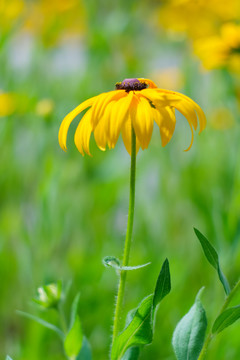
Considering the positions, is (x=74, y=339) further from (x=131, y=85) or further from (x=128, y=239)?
(x=131, y=85)

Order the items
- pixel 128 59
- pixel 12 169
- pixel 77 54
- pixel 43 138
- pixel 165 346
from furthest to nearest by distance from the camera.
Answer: pixel 77 54 < pixel 128 59 < pixel 12 169 < pixel 43 138 < pixel 165 346

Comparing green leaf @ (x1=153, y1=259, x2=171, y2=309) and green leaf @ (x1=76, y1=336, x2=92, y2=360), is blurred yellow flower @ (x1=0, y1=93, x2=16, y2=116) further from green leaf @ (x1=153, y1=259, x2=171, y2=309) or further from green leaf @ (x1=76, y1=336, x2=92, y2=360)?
green leaf @ (x1=153, y1=259, x2=171, y2=309)

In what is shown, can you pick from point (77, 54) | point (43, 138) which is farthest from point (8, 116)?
point (77, 54)

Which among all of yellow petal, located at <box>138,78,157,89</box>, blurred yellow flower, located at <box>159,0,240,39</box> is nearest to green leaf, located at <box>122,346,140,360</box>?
yellow petal, located at <box>138,78,157,89</box>

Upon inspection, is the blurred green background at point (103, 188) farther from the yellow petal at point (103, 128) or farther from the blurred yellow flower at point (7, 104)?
the yellow petal at point (103, 128)

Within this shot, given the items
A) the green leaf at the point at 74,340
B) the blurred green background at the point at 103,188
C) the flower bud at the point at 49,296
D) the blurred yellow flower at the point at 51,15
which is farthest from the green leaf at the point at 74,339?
the blurred yellow flower at the point at 51,15

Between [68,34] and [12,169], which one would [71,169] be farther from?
[68,34]
